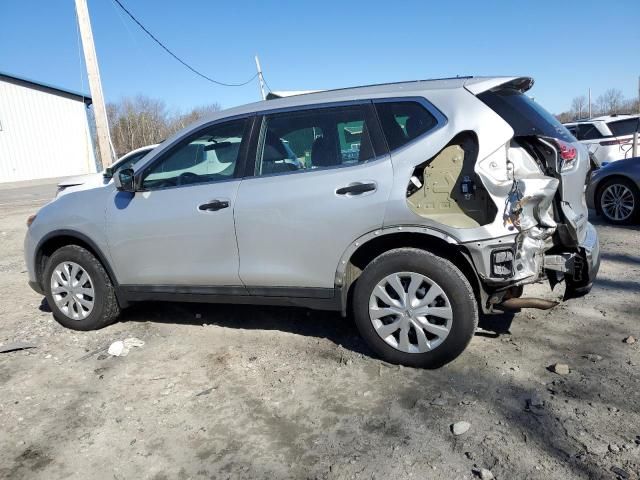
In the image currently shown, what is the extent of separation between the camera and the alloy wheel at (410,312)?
11.0ft

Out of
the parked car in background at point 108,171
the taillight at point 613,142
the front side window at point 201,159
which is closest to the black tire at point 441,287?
the front side window at point 201,159

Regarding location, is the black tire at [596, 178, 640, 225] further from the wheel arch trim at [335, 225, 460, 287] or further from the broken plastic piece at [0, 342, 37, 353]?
the broken plastic piece at [0, 342, 37, 353]

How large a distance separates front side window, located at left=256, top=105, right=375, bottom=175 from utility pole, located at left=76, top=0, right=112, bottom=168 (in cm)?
840

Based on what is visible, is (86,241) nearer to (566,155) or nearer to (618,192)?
(566,155)

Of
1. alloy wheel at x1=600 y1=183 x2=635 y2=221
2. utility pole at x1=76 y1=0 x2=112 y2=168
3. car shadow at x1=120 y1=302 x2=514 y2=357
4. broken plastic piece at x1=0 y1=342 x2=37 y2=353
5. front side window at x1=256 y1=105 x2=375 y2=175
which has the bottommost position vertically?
car shadow at x1=120 y1=302 x2=514 y2=357

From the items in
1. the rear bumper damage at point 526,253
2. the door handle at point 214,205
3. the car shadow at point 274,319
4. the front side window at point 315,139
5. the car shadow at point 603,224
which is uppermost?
the front side window at point 315,139

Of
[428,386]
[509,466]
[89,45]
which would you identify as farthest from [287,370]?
[89,45]

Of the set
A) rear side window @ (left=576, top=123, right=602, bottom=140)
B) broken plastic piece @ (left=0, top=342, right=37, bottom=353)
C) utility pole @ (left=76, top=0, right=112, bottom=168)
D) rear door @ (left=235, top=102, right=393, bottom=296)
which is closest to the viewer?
rear door @ (left=235, top=102, right=393, bottom=296)

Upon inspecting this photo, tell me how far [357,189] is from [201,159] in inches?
57.7

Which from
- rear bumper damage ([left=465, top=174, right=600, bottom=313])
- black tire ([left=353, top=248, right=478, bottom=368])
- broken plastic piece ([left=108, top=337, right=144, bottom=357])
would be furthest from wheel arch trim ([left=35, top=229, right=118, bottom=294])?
rear bumper damage ([left=465, top=174, right=600, bottom=313])

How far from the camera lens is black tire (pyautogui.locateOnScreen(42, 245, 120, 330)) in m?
4.46

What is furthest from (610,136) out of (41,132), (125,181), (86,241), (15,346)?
(41,132)

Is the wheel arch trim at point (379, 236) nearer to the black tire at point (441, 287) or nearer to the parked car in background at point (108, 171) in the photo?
the black tire at point (441, 287)

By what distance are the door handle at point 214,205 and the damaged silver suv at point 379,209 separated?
0.04 feet
